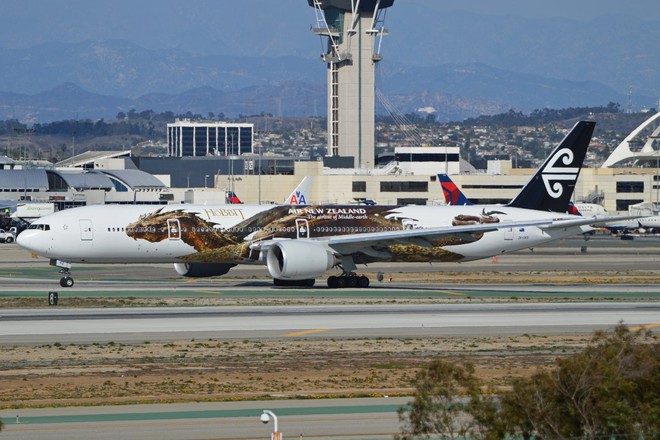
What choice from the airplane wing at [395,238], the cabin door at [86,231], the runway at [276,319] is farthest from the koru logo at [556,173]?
the cabin door at [86,231]

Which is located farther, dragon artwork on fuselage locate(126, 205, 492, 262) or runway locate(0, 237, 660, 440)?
dragon artwork on fuselage locate(126, 205, 492, 262)

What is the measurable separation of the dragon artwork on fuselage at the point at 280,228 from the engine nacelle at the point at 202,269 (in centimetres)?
183

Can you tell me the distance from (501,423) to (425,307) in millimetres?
29572

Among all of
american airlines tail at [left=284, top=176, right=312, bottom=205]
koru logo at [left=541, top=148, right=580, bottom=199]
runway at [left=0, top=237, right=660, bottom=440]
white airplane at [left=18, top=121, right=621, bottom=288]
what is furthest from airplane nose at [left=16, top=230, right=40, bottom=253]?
american airlines tail at [left=284, top=176, right=312, bottom=205]

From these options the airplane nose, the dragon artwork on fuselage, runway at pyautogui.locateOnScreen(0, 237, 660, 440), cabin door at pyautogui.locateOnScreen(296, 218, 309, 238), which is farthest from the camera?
cabin door at pyautogui.locateOnScreen(296, 218, 309, 238)

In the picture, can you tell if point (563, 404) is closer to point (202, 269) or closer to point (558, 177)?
point (202, 269)

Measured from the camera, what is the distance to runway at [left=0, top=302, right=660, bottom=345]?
39.3 m

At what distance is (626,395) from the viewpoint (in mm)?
19000

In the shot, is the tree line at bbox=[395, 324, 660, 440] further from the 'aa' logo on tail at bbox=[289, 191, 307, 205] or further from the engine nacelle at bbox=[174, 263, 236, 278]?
the 'aa' logo on tail at bbox=[289, 191, 307, 205]

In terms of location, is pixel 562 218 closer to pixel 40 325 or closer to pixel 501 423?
pixel 40 325

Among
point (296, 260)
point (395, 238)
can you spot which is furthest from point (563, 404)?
point (395, 238)

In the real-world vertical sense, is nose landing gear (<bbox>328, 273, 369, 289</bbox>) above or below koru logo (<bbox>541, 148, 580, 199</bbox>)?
below

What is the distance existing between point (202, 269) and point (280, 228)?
15.0ft

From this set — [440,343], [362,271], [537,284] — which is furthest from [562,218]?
[440,343]
